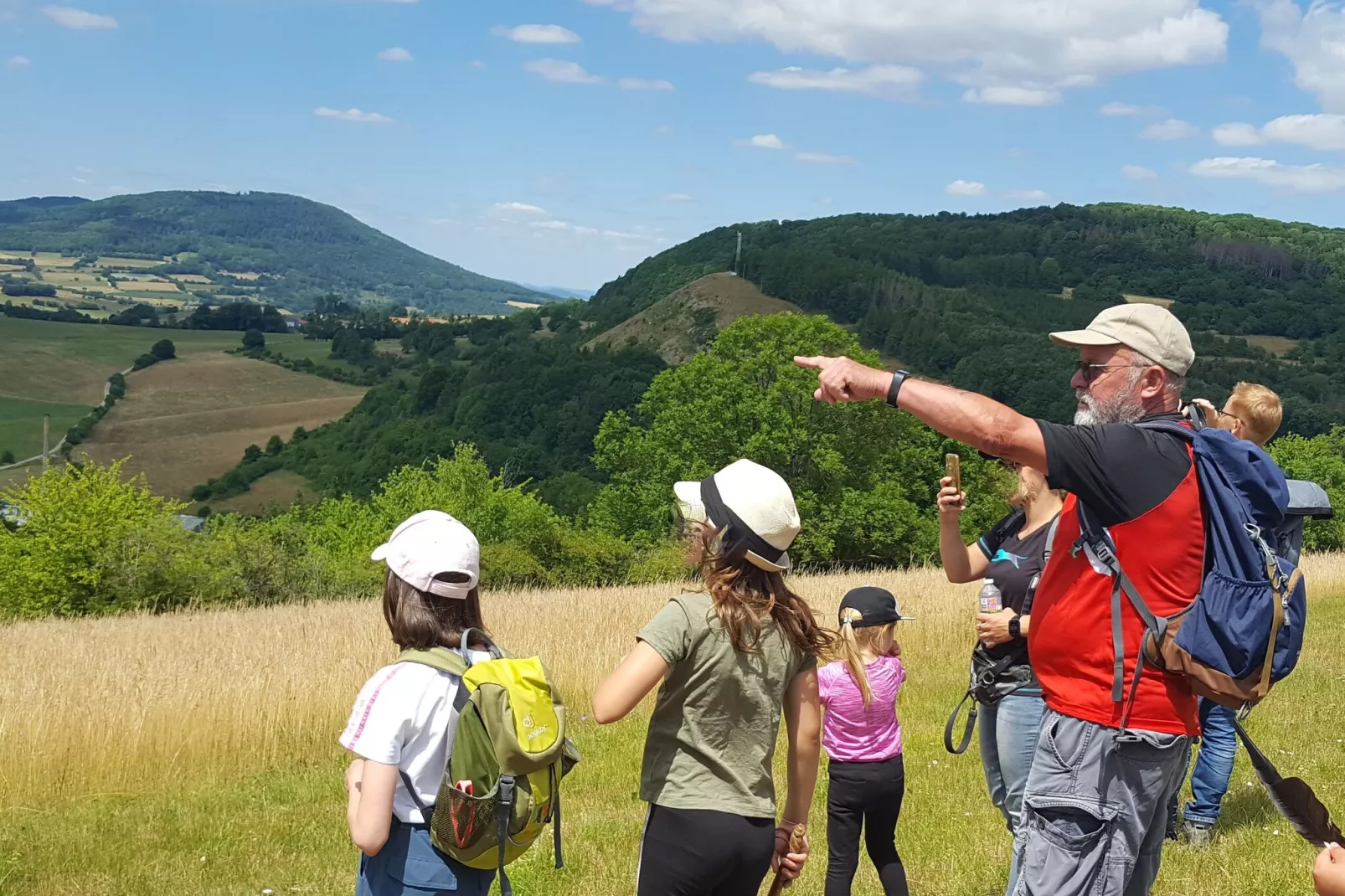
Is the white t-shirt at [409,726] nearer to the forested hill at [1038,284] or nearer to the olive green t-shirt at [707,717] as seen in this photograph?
the olive green t-shirt at [707,717]

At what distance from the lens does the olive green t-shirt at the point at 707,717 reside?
10.1 feet

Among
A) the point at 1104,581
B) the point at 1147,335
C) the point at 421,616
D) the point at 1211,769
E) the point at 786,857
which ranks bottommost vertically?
the point at 1211,769

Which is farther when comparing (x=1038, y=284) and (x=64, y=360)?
(x=64, y=360)

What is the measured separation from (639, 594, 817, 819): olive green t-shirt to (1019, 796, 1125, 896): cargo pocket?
0.72 m

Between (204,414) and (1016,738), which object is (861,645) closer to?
(1016,738)

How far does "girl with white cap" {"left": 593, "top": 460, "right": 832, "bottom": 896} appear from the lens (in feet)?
10.0

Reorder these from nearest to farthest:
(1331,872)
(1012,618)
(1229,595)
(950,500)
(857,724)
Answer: (1331,872) < (1229,595) < (950,500) < (1012,618) < (857,724)

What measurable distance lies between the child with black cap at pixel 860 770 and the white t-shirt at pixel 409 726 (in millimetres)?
A: 2213

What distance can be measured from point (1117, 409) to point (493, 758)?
5.84ft

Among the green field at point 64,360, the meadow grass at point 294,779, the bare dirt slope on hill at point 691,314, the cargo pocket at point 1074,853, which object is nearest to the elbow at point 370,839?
the cargo pocket at point 1074,853

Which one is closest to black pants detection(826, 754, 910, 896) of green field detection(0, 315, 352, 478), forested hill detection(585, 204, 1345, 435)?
forested hill detection(585, 204, 1345, 435)

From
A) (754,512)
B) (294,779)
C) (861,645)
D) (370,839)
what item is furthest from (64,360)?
(754,512)

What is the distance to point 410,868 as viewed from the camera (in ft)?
9.68

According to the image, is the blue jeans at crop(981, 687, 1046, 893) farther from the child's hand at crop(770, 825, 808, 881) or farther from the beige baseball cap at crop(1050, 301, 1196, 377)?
the beige baseball cap at crop(1050, 301, 1196, 377)
